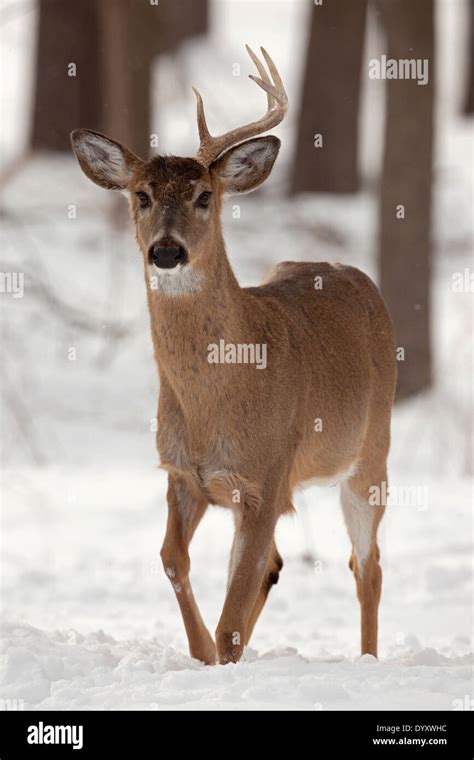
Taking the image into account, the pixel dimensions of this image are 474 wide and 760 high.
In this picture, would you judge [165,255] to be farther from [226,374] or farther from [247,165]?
[247,165]

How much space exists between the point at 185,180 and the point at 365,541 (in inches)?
92.8

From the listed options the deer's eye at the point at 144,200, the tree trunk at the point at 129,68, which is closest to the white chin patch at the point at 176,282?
the deer's eye at the point at 144,200

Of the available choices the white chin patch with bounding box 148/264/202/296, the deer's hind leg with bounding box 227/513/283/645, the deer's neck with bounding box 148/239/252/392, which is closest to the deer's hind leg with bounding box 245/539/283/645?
the deer's hind leg with bounding box 227/513/283/645

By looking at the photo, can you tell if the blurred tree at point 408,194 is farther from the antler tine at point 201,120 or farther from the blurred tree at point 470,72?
the blurred tree at point 470,72

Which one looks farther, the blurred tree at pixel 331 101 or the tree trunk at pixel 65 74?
the tree trunk at pixel 65 74

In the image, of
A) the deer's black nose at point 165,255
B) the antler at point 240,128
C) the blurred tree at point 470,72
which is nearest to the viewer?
the deer's black nose at point 165,255

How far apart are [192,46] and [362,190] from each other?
8.49 metres

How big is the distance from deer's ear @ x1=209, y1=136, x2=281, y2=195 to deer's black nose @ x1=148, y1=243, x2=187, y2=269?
88 cm

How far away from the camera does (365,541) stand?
334 inches

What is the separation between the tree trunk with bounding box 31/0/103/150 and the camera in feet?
72.6

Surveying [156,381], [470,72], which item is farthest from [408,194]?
[470,72]

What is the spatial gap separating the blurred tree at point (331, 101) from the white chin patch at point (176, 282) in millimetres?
13530

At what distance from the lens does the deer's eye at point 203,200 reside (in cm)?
727

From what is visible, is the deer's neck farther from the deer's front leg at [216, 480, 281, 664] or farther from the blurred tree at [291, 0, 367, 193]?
the blurred tree at [291, 0, 367, 193]
